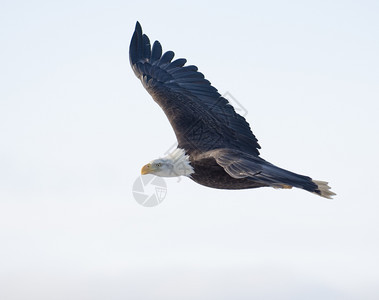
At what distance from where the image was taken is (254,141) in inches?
455

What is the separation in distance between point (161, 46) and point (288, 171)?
423 cm

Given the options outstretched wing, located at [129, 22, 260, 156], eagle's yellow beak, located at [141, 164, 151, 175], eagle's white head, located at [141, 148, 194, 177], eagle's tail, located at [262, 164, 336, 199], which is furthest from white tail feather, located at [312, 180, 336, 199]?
eagle's yellow beak, located at [141, 164, 151, 175]

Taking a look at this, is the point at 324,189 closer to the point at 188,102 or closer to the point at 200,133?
the point at 200,133

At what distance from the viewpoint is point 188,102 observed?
12219mm

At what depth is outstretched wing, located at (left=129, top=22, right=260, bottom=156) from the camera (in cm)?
1150

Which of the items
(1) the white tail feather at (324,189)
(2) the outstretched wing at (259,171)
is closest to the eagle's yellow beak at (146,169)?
(2) the outstretched wing at (259,171)

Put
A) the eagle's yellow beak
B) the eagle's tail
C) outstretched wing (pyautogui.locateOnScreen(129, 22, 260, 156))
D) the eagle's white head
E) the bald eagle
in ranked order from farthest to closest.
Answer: outstretched wing (pyautogui.locateOnScreen(129, 22, 260, 156)) < the eagle's yellow beak < the eagle's white head < the bald eagle < the eagle's tail

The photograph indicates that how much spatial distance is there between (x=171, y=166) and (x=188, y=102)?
1419 mm

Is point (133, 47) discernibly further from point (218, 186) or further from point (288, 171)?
point (288, 171)

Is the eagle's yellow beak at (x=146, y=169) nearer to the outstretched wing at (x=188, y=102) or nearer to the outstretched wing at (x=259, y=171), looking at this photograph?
the outstretched wing at (x=188, y=102)

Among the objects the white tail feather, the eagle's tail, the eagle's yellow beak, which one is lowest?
the eagle's tail

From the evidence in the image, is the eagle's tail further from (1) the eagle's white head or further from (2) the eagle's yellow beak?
(2) the eagle's yellow beak

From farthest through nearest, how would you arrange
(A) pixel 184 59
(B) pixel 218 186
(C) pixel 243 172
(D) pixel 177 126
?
(A) pixel 184 59
(D) pixel 177 126
(B) pixel 218 186
(C) pixel 243 172

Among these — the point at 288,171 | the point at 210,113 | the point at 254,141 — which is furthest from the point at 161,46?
the point at 288,171
